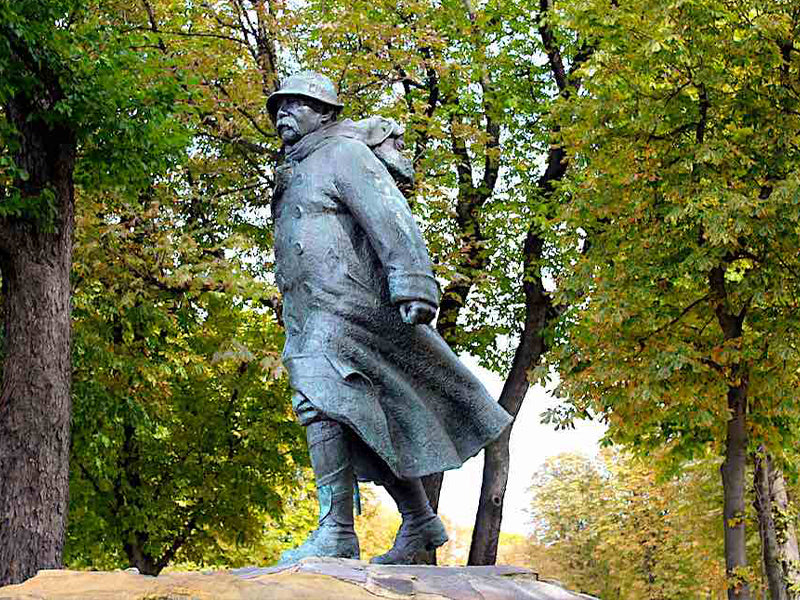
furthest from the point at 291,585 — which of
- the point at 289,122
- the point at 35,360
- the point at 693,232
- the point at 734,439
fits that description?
the point at 734,439

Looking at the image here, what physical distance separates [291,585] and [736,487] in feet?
36.0

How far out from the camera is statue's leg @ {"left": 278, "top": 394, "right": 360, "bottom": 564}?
18.1ft

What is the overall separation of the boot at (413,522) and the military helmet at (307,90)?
2.01m

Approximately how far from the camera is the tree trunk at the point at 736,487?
46.6ft

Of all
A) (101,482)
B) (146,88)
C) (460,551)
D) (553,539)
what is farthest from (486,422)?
(460,551)

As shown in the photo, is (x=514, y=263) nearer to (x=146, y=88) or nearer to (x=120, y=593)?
(x=146, y=88)

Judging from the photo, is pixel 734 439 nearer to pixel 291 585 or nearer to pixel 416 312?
pixel 416 312

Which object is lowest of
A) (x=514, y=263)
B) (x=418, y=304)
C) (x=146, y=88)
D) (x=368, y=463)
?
(x=368, y=463)

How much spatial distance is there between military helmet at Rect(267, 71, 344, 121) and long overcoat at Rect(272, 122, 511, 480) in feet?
0.70

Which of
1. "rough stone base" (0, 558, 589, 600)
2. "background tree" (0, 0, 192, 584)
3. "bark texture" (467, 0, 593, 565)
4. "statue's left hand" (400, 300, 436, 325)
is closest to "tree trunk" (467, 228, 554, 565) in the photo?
"bark texture" (467, 0, 593, 565)

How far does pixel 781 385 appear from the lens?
14.5 m

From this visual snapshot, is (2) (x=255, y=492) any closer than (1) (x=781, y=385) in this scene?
No

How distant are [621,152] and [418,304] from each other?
985 cm

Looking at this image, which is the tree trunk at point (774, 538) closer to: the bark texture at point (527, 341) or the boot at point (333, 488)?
the bark texture at point (527, 341)
